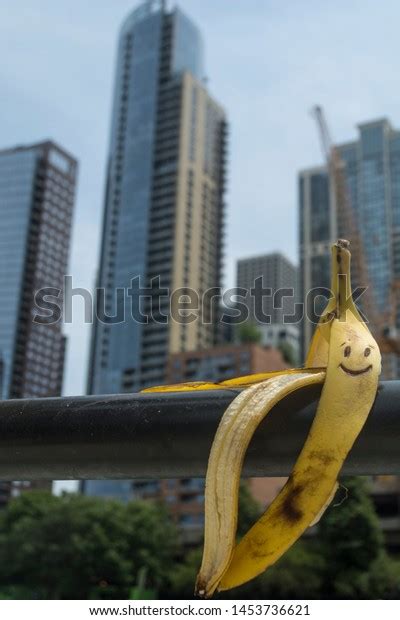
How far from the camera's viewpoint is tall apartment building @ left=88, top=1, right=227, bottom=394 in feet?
350

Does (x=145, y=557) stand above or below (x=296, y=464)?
below

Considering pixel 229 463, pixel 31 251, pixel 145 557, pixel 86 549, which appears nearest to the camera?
pixel 229 463

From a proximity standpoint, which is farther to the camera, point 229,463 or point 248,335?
point 248,335

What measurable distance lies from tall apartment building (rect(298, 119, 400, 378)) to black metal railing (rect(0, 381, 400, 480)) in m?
124

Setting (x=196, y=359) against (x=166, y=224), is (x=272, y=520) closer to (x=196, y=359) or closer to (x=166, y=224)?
(x=196, y=359)

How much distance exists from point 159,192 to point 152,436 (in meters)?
117

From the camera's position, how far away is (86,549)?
43.2 m

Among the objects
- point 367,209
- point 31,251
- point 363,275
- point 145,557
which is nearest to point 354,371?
point 145,557

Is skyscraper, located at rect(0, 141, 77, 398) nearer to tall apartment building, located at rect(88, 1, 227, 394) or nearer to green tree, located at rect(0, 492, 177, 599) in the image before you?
tall apartment building, located at rect(88, 1, 227, 394)

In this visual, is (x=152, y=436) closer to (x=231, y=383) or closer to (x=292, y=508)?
(x=231, y=383)

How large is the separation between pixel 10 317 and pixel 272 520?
118 meters

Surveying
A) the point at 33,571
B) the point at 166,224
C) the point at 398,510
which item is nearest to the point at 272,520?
the point at 33,571

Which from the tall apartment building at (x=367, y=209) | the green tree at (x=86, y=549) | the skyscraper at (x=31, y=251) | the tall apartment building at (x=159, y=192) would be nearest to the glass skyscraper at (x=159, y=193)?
the tall apartment building at (x=159, y=192)

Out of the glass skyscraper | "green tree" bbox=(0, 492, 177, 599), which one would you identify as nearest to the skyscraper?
the glass skyscraper
